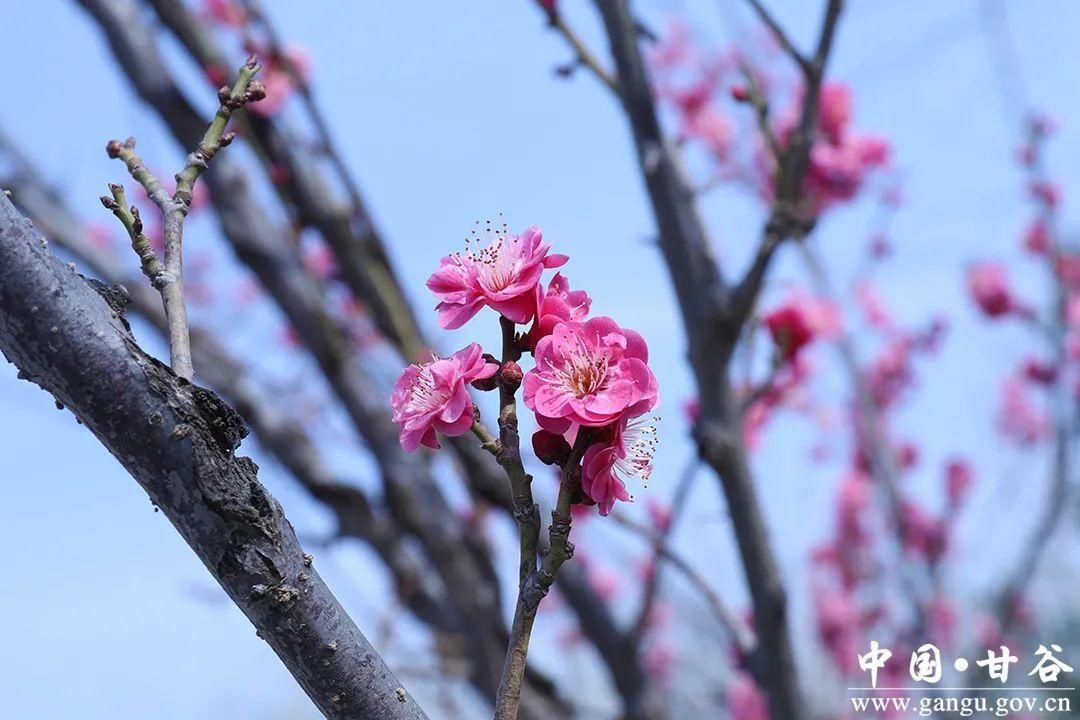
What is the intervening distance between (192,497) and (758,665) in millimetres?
1663

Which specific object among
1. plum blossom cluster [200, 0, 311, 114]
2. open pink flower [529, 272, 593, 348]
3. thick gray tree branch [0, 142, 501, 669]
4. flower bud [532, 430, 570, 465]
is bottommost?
flower bud [532, 430, 570, 465]

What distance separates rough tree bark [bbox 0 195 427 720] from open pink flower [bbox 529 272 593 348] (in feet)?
0.89

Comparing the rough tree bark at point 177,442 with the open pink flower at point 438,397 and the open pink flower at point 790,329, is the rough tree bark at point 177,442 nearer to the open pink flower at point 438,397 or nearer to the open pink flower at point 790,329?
the open pink flower at point 438,397

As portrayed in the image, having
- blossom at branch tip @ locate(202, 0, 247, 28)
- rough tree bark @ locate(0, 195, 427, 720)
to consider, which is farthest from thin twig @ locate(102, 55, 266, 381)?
blossom at branch tip @ locate(202, 0, 247, 28)

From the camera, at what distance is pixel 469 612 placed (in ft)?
8.79

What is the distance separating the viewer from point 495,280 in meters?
0.91

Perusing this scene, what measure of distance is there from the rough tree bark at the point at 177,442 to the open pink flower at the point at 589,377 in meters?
0.23

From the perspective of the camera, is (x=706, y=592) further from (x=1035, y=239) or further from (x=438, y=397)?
(x=1035, y=239)

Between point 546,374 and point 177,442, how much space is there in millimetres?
291

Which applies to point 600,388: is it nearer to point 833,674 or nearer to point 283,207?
point 283,207

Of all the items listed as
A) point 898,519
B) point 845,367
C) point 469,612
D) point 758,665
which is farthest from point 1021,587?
point 469,612

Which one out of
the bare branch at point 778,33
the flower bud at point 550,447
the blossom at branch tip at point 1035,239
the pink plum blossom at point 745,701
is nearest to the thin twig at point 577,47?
the bare branch at point 778,33

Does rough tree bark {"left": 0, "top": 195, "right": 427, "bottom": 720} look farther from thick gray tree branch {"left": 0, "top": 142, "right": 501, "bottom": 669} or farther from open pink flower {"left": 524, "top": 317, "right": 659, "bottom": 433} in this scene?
thick gray tree branch {"left": 0, "top": 142, "right": 501, "bottom": 669}

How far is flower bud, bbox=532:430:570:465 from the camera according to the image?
87 cm
